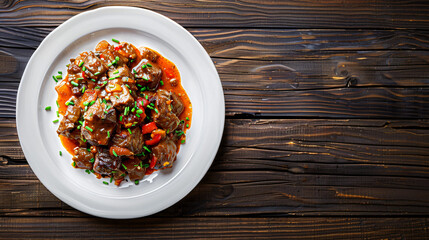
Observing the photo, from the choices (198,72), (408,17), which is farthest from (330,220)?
(408,17)

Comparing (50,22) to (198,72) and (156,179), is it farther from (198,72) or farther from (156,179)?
(156,179)

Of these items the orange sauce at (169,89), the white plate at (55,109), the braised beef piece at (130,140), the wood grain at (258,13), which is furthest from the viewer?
the wood grain at (258,13)

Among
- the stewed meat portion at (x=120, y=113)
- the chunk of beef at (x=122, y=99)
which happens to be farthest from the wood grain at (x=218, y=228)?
the chunk of beef at (x=122, y=99)

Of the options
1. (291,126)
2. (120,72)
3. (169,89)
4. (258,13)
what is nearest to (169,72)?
(169,89)

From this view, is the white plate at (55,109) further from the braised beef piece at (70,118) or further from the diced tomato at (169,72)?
the braised beef piece at (70,118)

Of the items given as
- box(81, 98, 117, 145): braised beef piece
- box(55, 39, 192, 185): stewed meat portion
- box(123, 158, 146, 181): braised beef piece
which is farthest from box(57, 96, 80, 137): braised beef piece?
box(123, 158, 146, 181): braised beef piece

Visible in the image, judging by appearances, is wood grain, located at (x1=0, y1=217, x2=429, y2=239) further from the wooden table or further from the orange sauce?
the orange sauce
